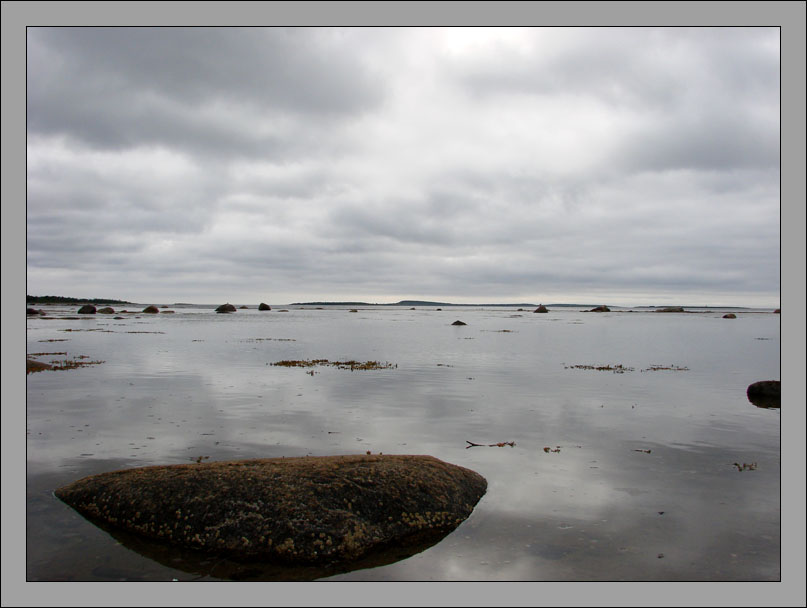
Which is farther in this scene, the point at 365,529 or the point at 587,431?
the point at 587,431

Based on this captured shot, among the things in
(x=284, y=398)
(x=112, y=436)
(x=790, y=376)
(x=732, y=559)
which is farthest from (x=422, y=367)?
(x=732, y=559)

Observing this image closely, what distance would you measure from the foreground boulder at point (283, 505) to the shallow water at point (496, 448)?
0.49 m

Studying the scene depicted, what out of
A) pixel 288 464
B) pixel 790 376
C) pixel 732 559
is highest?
pixel 790 376

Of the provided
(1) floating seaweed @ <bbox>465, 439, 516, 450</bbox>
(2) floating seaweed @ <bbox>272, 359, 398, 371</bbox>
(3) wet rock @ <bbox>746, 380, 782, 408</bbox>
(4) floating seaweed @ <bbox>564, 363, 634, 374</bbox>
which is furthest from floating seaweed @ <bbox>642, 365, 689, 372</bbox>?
(1) floating seaweed @ <bbox>465, 439, 516, 450</bbox>

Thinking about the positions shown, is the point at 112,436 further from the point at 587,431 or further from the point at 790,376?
the point at 790,376

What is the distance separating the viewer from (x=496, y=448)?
46.6 ft

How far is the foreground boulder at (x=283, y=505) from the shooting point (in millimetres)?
8359

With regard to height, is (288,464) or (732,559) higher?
(288,464)

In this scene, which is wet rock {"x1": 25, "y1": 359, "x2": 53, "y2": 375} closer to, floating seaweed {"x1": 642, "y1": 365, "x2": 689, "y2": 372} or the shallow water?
the shallow water

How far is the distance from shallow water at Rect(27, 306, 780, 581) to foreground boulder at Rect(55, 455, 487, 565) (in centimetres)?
49

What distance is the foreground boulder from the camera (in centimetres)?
836

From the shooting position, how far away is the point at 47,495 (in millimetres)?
10352

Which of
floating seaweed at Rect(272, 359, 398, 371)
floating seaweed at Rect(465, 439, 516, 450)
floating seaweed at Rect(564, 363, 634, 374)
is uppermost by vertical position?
floating seaweed at Rect(272, 359, 398, 371)

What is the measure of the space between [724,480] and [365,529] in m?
8.56
